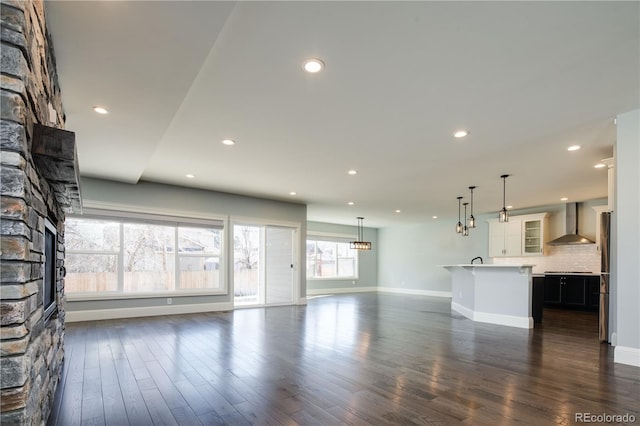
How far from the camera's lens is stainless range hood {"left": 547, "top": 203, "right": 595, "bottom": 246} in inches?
329

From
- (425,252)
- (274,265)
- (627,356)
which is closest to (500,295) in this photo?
(627,356)

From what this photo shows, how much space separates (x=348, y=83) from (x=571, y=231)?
840cm

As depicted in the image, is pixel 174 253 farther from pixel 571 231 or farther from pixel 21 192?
pixel 571 231

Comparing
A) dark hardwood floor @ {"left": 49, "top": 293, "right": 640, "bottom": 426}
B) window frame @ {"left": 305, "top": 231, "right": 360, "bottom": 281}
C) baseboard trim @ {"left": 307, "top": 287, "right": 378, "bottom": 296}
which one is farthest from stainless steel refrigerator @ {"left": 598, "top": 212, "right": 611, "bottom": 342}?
window frame @ {"left": 305, "top": 231, "right": 360, "bottom": 281}

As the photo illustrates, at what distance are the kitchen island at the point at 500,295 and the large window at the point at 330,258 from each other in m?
5.77

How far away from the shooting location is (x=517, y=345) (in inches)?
179

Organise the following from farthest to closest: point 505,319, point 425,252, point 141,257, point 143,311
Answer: point 425,252 → point 141,257 → point 143,311 → point 505,319

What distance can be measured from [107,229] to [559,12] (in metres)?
6.91

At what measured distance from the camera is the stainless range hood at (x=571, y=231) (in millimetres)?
8352

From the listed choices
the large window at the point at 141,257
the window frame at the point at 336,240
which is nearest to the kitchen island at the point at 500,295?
the large window at the point at 141,257

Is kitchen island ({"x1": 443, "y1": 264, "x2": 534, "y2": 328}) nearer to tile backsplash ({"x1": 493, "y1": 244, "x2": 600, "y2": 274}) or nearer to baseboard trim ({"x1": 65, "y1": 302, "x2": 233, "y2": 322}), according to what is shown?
tile backsplash ({"x1": 493, "y1": 244, "x2": 600, "y2": 274})

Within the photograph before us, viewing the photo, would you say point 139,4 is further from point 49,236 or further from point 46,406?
point 46,406

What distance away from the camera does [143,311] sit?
6.55m

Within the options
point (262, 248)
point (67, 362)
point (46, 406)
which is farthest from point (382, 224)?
point (46, 406)
